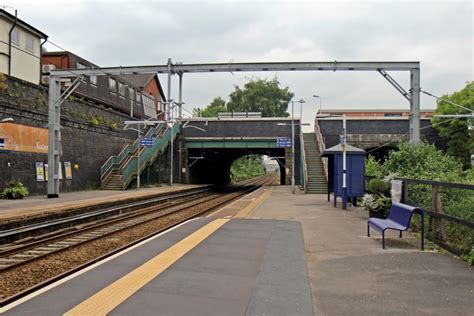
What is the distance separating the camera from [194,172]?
5178cm

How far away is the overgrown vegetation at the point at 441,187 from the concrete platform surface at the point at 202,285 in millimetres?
2801

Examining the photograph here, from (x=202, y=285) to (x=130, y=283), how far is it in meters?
0.91

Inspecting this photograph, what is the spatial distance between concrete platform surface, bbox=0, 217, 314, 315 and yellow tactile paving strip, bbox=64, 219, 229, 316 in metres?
0.01

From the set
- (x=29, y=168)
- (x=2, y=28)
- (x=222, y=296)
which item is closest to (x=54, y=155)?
(x=29, y=168)

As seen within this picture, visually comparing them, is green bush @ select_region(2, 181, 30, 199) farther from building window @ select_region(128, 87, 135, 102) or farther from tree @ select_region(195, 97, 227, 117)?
tree @ select_region(195, 97, 227, 117)

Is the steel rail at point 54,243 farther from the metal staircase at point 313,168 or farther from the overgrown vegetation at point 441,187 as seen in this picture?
the metal staircase at point 313,168

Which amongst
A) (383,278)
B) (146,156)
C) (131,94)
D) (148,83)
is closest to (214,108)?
(148,83)

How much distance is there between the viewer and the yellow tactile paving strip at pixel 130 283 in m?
4.81

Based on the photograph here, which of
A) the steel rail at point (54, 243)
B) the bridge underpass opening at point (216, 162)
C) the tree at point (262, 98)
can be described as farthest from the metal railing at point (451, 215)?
the tree at point (262, 98)

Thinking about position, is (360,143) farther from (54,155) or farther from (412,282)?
(412,282)

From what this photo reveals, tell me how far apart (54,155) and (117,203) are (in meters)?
4.51

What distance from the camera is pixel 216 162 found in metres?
64.2

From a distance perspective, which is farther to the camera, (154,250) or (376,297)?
(154,250)

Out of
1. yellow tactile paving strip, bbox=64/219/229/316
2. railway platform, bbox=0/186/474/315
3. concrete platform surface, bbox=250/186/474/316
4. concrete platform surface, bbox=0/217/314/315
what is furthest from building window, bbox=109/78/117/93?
→ yellow tactile paving strip, bbox=64/219/229/316
